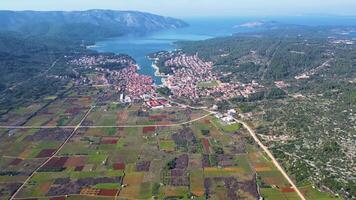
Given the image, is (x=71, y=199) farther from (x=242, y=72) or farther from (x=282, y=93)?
(x=242, y=72)

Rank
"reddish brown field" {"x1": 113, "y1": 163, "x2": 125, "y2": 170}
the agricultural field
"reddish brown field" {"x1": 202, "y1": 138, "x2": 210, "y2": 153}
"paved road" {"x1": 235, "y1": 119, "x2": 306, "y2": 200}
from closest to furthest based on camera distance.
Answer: the agricultural field < "paved road" {"x1": 235, "y1": 119, "x2": 306, "y2": 200} < "reddish brown field" {"x1": 113, "y1": 163, "x2": 125, "y2": 170} < "reddish brown field" {"x1": 202, "y1": 138, "x2": 210, "y2": 153}

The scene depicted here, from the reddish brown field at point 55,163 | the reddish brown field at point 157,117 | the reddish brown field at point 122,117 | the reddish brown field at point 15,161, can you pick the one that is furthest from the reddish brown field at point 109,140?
the reddish brown field at point 15,161

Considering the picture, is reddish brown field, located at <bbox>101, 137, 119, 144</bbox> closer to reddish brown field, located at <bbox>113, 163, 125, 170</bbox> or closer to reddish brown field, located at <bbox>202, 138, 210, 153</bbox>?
reddish brown field, located at <bbox>113, 163, 125, 170</bbox>

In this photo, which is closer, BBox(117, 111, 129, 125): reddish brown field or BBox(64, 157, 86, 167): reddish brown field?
BBox(64, 157, 86, 167): reddish brown field

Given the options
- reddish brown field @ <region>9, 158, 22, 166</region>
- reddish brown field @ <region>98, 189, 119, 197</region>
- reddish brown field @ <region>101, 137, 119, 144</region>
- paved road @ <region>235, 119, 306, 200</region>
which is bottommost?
paved road @ <region>235, 119, 306, 200</region>

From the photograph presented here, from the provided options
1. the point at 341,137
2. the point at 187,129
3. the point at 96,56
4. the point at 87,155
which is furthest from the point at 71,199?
the point at 96,56

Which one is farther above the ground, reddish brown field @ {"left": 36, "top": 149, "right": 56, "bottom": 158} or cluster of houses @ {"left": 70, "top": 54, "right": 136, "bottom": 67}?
reddish brown field @ {"left": 36, "top": 149, "right": 56, "bottom": 158}

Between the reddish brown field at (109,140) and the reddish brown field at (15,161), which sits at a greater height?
the reddish brown field at (15,161)

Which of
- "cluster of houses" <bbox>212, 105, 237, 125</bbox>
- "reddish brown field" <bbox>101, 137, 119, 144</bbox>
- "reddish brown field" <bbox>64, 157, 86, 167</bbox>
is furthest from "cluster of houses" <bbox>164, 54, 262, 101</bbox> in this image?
"reddish brown field" <bbox>64, 157, 86, 167</bbox>

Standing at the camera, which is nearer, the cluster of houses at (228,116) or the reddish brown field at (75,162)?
the reddish brown field at (75,162)

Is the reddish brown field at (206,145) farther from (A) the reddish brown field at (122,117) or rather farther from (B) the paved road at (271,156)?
(A) the reddish brown field at (122,117)

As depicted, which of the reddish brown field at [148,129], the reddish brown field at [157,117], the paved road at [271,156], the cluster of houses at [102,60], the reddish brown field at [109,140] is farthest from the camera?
the cluster of houses at [102,60]
